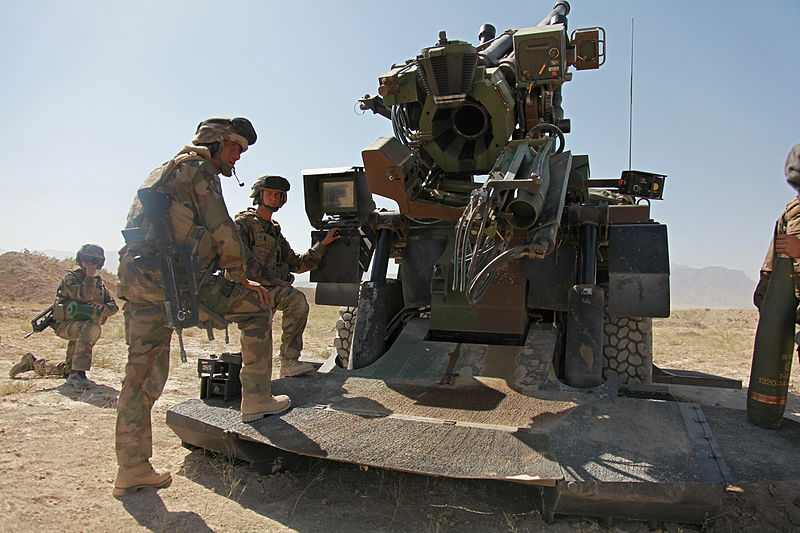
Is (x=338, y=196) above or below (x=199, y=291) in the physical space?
above

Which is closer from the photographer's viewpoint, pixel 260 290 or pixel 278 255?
pixel 260 290

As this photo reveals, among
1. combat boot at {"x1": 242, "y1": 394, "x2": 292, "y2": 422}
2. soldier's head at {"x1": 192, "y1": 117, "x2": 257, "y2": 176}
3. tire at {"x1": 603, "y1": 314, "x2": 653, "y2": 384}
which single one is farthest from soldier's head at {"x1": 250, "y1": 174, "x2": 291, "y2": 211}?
tire at {"x1": 603, "y1": 314, "x2": 653, "y2": 384}

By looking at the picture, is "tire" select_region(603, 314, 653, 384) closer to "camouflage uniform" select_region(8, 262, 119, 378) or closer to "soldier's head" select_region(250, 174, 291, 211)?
"soldier's head" select_region(250, 174, 291, 211)

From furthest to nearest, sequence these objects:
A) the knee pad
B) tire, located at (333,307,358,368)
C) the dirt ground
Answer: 1. the knee pad
2. tire, located at (333,307,358,368)
3. the dirt ground

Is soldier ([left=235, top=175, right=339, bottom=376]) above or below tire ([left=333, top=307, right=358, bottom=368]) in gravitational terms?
above

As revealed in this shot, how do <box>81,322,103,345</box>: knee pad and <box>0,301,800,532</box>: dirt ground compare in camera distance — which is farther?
<box>81,322,103,345</box>: knee pad

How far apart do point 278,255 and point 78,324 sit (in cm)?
293

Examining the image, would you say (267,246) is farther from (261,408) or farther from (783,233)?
(783,233)

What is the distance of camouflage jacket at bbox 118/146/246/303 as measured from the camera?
11.1 feet

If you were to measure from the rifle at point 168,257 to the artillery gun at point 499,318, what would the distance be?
2.35ft

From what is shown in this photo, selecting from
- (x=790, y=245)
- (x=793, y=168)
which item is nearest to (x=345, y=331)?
(x=790, y=245)

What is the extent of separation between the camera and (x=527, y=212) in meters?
4.09

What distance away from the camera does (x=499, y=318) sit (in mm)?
4953

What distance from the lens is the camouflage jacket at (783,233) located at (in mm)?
3592
